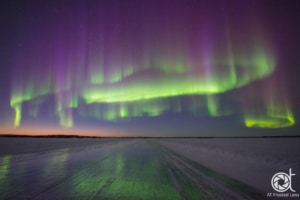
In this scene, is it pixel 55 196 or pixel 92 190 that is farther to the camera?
pixel 92 190

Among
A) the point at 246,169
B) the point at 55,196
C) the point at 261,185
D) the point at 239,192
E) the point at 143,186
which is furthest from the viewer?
the point at 246,169

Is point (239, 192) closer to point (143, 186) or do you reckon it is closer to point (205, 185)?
point (205, 185)

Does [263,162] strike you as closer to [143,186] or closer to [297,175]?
[297,175]

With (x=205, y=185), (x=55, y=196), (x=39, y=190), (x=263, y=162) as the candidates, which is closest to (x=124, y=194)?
(x=55, y=196)

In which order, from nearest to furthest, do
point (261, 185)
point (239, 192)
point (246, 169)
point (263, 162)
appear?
point (239, 192), point (261, 185), point (246, 169), point (263, 162)

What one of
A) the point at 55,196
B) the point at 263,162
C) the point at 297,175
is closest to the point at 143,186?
the point at 55,196

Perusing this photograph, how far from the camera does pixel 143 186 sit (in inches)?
373

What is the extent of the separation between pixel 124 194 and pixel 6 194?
362 cm

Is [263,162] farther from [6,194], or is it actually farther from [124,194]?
[6,194]

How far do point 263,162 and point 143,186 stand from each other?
823cm

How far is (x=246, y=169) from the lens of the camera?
13328 mm

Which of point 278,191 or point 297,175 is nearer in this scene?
point 278,191

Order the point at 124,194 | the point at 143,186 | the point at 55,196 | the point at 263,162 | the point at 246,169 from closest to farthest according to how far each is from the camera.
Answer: the point at 55,196 < the point at 124,194 < the point at 143,186 < the point at 246,169 < the point at 263,162

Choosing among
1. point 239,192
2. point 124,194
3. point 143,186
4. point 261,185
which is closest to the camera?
point 124,194
